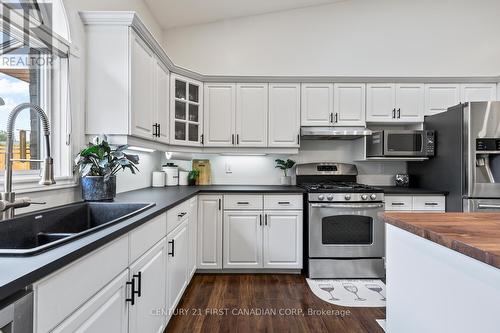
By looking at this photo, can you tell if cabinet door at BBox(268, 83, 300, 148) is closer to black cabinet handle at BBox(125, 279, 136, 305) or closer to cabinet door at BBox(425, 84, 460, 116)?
cabinet door at BBox(425, 84, 460, 116)

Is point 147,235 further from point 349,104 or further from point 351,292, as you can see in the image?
point 349,104

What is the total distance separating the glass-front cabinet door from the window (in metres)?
1.18

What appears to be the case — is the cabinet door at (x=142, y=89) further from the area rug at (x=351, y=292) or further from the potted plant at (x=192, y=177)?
the area rug at (x=351, y=292)

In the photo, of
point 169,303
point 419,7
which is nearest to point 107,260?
point 169,303

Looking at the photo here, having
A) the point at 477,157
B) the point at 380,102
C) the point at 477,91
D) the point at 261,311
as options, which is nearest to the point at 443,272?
the point at 261,311

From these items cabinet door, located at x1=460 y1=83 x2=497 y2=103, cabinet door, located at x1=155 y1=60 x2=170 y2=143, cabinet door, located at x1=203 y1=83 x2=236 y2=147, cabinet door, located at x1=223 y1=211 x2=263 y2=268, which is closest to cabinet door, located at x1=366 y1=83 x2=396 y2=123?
cabinet door, located at x1=460 y1=83 x2=497 y2=103

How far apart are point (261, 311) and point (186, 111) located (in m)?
2.20

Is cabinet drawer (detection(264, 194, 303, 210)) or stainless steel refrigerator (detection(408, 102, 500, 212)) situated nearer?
stainless steel refrigerator (detection(408, 102, 500, 212))

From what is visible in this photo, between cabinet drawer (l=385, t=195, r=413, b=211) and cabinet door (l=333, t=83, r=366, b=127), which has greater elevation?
cabinet door (l=333, t=83, r=366, b=127)

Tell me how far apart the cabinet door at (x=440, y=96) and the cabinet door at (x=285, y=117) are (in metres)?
1.58

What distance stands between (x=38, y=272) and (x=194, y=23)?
3.50 metres

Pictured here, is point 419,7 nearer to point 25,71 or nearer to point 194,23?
point 194,23

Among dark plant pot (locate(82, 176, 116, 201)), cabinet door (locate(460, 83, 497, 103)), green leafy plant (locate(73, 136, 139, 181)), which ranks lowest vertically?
dark plant pot (locate(82, 176, 116, 201))

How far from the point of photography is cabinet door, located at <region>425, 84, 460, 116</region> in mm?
3221
